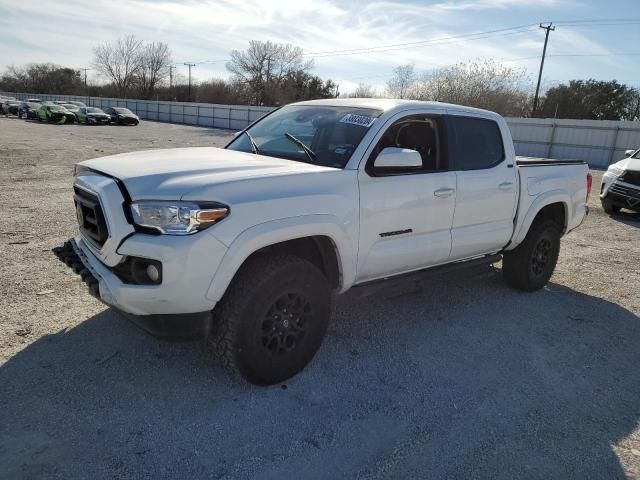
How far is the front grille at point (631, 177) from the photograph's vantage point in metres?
10.3

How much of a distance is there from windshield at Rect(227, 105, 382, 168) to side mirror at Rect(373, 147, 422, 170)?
0.80 feet

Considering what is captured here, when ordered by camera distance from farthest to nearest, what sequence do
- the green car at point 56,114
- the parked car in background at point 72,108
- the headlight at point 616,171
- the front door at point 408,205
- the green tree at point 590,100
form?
the green tree at point 590,100 < the parked car in background at point 72,108 < the green car at point 56,114 < the headlight at point 616,171 < the front door at point 408,205

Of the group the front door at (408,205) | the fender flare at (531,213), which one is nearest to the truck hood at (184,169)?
the front door at (408,205)

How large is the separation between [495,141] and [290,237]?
2686mm

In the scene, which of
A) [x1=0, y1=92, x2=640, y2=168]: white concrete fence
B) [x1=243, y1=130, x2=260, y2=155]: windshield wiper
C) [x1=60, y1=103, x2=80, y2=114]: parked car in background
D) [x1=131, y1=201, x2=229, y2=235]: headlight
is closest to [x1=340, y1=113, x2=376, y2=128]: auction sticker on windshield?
[x1=243, y1=130, x2=260, y2=155]: windshield wiper

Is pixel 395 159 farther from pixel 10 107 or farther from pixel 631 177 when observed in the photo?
pixel 10 107

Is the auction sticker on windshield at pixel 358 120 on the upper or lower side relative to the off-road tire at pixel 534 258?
upper

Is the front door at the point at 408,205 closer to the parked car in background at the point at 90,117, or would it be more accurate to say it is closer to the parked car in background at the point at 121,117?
the parked car in background at the point at 90,117

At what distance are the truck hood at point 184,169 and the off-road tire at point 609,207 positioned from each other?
969cm

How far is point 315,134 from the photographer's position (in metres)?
3.95

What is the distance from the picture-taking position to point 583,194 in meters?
5.77

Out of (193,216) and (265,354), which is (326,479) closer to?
(265,354)

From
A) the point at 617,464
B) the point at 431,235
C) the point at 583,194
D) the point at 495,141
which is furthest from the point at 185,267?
the point at 583,194

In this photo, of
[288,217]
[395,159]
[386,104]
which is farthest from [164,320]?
[386,104]
